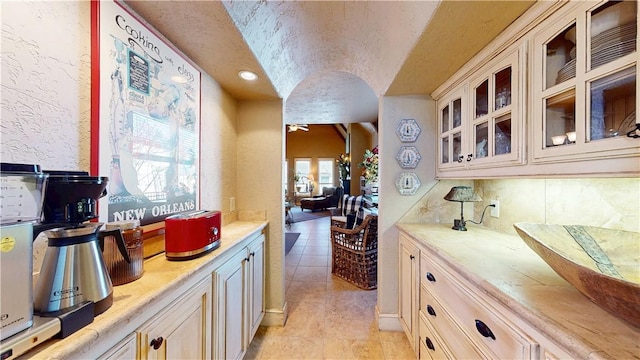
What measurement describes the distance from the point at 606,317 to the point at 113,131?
1774 millimetres

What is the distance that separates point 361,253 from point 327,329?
99 cm

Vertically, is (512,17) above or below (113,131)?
above

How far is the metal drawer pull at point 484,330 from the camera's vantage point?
86 centimetres

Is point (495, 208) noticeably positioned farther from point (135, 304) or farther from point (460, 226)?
point (135, 304)

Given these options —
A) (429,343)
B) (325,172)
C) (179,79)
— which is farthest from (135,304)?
(325,172)

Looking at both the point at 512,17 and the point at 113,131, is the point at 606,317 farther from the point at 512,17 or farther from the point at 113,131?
the point at 113,131

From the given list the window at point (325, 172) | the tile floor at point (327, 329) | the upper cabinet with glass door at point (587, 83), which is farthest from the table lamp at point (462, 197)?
the window at point (325, 172)

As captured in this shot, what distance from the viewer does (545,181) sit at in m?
1.30

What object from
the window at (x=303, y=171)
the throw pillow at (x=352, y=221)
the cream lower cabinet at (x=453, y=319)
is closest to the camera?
the cream lower cabinet at (x=453, y=319)

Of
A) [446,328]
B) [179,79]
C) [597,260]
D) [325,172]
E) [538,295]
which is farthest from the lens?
[325,172]

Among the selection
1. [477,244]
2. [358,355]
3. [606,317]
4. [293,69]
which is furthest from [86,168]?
[358,355]

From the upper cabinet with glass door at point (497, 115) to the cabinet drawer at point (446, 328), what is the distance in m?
0.85

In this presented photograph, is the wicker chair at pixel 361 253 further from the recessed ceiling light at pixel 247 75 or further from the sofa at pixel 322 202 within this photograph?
the sofa at pixel 322 202

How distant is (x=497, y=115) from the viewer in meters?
1.21
